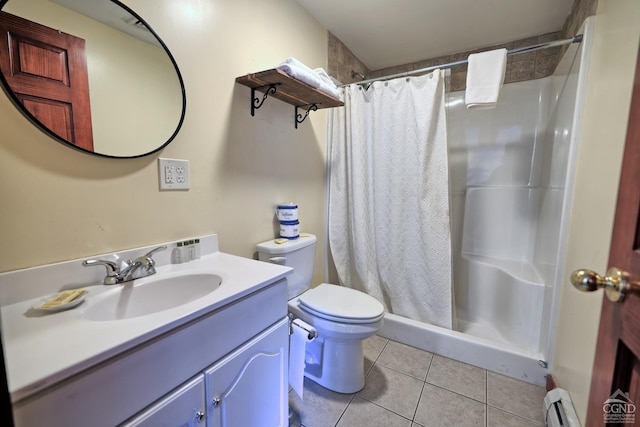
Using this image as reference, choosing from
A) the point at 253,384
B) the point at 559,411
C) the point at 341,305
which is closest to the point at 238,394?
the point at 253,384

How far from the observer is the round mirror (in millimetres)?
717

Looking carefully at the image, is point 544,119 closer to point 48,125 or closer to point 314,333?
point 314,333

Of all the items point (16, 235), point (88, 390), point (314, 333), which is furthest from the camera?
point (314, 333)

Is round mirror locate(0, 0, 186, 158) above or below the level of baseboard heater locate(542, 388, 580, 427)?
above

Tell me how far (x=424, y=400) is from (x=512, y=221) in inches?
61.5

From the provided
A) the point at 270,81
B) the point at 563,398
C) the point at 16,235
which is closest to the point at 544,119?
the point at 563,398

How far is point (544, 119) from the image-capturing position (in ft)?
6.54

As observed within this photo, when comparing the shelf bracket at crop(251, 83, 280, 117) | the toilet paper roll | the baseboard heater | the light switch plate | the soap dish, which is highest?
the shelf bracket at crop(251, 83, 280, 117)

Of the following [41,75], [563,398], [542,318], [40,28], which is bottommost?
[563,398]

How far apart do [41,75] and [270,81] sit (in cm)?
81

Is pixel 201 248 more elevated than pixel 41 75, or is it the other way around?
pixel 41 75

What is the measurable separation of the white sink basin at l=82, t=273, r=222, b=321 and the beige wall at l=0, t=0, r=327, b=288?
0.17 m

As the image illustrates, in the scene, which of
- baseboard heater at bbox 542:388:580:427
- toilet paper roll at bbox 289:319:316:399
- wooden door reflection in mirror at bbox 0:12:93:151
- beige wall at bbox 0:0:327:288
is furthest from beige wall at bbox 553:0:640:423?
wooden door reflection in mirror at bbox 0:12:93:151

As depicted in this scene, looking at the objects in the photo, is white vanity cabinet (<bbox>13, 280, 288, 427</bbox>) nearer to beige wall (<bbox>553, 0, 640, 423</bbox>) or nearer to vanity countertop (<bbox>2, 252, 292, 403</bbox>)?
vanity countertop (<bbox>2, 252, 292, 403</bbox>)
